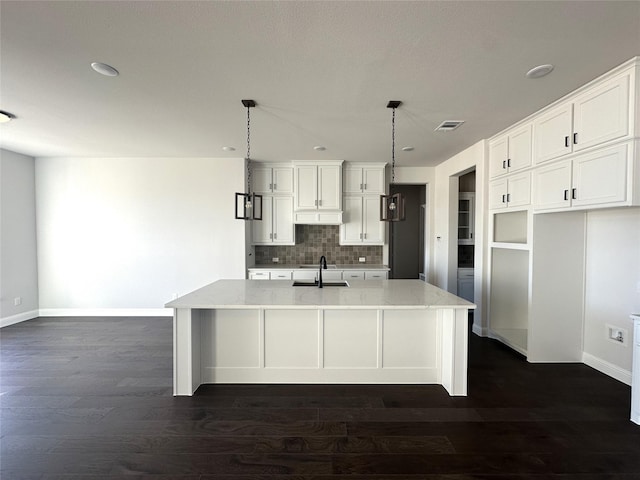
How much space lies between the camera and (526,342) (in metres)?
3.40

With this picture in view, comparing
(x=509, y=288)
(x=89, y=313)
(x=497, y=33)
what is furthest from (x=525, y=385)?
(x=89, y=313)

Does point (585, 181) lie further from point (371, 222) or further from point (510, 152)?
point (371, 222)

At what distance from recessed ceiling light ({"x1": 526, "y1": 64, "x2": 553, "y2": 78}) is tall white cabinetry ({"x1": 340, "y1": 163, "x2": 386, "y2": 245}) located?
112 inches

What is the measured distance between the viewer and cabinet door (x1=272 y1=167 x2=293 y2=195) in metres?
4.93

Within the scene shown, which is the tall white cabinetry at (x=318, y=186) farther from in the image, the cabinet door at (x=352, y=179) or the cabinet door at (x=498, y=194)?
the cabinet door at (x=498, y=194)

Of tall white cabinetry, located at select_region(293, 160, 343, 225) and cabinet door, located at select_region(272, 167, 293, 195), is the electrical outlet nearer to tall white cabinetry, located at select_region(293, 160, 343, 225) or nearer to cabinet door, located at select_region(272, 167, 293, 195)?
tall white cabinetry, located at select_region(293, 160, 343, 225)

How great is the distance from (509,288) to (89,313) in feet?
20.4

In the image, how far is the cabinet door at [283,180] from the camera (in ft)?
16.2

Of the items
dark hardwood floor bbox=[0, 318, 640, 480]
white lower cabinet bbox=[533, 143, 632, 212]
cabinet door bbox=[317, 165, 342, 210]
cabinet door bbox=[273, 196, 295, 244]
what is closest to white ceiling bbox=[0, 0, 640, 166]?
white lower cabinet bbox=[533, 143, 632, 212]

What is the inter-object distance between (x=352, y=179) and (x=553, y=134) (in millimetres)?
2772

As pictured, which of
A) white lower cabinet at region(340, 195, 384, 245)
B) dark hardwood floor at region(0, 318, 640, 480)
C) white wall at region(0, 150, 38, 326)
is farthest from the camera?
white lower cabinet at region(340, 195, 384, 245)

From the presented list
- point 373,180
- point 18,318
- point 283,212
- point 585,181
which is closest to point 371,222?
point 373,180

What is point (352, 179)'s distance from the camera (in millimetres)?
4992

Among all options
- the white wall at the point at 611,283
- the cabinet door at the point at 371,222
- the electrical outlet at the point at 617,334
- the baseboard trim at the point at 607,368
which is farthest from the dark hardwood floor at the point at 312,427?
the cabinet door at the point at 371,222
